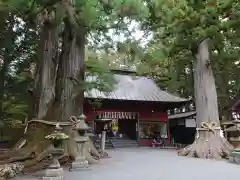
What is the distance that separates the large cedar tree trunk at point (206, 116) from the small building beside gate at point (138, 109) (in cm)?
681

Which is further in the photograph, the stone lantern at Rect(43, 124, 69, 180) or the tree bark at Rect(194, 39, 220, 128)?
the tree bark at Rect(194, 39, 220, 128)

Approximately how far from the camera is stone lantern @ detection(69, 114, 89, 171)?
25.9ft

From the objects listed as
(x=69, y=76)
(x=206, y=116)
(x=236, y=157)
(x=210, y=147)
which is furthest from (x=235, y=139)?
(x=69, y=76)

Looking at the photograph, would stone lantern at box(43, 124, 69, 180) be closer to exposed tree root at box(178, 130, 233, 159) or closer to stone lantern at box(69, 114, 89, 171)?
stone lantern at box(69, 114, 89, 171)

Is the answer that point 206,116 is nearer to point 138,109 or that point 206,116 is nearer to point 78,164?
point 78,164

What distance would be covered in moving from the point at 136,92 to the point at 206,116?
28.0 ft

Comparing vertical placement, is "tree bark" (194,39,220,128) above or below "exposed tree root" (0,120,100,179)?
above

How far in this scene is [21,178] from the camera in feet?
21.3

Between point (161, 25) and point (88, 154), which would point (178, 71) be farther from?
point (88, 154)

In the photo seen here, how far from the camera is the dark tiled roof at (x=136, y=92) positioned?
18.6 metres

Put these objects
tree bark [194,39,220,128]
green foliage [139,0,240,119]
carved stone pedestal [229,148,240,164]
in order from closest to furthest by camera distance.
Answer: carved stone pedestal [229,148,240,164]
green foliage [139,0,240,119]
tree bark [194,39,220,128]

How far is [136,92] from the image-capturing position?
20.2 metres

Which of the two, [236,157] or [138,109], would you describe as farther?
[138,109]

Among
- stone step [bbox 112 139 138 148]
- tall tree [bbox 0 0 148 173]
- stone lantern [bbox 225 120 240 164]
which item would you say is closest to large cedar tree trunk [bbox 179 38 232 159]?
stone lantern [bbox 225 120 240 164]
